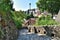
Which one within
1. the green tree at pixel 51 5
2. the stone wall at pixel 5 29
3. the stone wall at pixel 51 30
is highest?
the green tree at pixel 51 5

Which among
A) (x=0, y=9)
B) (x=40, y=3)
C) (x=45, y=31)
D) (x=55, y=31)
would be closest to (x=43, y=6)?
(x=40, y=3)

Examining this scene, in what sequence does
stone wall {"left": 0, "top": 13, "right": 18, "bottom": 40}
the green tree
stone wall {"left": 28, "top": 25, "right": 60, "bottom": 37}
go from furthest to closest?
the green tree, stone wall {"left": 28, "top": 25, "right": 60, "bottom": 37}, stone wall {"left": 0, "top": 13, "right": 18, "bottom": 40}

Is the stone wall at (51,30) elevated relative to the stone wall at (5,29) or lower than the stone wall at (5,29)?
lower

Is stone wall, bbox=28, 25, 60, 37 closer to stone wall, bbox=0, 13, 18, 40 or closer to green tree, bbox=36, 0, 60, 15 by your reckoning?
stone wall, bbox=0, 13, 18, 40

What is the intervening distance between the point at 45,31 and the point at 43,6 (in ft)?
75.1

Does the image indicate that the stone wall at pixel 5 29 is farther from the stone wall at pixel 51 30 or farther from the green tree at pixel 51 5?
the green tree at pixel 51 5

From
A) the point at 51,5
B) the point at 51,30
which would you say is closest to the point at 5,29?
the point at 51,30

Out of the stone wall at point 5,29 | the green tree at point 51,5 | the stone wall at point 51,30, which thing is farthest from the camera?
the green tree at point 51,5

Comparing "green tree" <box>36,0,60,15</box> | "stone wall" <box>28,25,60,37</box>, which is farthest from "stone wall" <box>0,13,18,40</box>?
"green tree" <box>36,0,60,15</box>

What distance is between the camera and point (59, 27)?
20922 mm

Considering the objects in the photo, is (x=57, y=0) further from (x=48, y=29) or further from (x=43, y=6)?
(x=48, y=29)

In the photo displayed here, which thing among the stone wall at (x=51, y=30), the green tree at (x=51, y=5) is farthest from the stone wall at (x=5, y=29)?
the green tree at (x=51, y=5)

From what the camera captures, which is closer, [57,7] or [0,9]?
[0,9]

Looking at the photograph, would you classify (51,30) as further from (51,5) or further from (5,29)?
(51,5)
